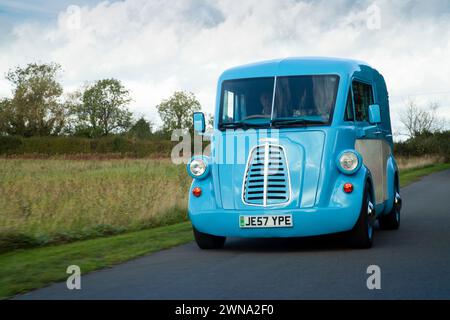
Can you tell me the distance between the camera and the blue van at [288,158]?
31.9 ft

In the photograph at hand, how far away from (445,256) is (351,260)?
114cm

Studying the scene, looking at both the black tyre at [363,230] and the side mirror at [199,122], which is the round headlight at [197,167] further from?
the black tyre at [363,230]

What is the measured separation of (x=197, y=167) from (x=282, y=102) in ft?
5.03

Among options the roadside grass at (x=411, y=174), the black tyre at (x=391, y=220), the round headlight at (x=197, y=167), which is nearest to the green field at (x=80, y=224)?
the round headlight at (x=197, y=167)

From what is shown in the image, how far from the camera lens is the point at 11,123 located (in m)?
77.2

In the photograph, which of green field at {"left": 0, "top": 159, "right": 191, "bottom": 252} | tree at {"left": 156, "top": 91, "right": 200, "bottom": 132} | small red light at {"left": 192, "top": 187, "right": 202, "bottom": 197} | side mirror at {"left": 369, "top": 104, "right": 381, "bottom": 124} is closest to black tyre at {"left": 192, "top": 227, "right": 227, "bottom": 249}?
Result: small red light at {"left": 192, "top": 187, "right": 202, "bottom": 197}

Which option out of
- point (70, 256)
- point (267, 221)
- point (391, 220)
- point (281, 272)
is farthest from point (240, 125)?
point (391, 220)

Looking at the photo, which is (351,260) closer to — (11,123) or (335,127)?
(335,127)

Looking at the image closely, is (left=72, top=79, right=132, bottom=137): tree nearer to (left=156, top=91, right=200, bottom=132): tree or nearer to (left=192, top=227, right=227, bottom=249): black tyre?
(left=156, top=91, right=200, bottom=132): tree

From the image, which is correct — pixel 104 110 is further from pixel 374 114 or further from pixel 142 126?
pixel 374 114

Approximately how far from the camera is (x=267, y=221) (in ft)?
32.0

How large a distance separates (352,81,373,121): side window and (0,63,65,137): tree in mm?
67280

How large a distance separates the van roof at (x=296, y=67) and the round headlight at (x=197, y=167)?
158 cm
